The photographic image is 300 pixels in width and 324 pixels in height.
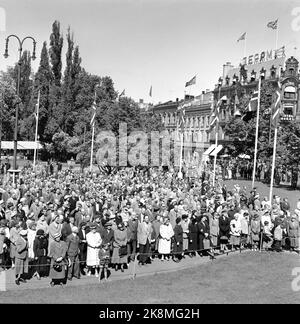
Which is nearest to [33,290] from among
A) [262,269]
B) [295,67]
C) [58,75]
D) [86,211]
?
[86,211]

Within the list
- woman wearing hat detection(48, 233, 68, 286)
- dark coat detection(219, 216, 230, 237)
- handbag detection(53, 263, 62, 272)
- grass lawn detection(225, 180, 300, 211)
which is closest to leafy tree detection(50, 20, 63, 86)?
grass lawn detection(225, 180, 300, 211)

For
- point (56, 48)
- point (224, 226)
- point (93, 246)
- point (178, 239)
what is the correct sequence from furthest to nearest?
point (56, 48), point (224, 226), point (178, 239), point (93, 246)

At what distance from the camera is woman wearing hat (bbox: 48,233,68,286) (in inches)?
548

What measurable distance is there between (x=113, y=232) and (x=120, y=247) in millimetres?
530

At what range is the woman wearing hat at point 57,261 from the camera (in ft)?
45.7

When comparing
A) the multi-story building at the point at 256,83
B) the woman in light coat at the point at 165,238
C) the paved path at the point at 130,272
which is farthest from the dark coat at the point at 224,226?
the multi-story building at the point at 256,83

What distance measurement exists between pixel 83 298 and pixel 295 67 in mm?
54604

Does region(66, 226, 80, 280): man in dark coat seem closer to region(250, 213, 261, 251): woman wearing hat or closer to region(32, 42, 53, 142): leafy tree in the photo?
region(250, 213, 261, 251): woman wearing hat

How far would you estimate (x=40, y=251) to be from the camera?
14312 millimetres

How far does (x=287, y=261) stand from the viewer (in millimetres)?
17281

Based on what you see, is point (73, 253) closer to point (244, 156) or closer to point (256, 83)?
point (244, 156)

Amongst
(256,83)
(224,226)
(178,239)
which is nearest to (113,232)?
(178,239)

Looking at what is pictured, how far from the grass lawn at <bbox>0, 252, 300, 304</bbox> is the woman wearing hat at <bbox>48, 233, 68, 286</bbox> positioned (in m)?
0.38

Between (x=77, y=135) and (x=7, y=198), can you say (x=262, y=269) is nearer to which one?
(x=7, y=198)
